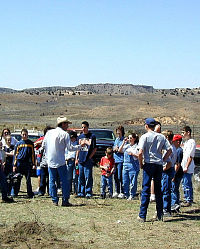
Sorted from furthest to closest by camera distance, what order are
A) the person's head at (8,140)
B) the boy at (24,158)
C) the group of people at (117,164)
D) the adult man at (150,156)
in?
the person's head at (8,140)
the boy at (24,158)
the group of people at (117,164)
the adult man at (150,156)

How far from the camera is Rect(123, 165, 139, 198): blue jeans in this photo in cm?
1189

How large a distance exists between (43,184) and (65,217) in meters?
3.15

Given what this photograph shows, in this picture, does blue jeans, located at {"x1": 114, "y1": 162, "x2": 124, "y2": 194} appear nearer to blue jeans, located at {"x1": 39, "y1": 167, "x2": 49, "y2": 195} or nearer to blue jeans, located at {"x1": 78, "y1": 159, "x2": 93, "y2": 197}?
blue jeans, located at {"x1": 78, "y1": 159, "x2": 93, "y2": 197}

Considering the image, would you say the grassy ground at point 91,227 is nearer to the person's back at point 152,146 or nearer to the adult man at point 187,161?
the adult man at point 187,161

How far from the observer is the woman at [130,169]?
11.9 m

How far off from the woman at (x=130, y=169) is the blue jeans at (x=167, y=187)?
2148 mm

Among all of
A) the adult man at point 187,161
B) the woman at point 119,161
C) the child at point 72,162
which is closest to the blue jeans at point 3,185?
the child at point 72,162

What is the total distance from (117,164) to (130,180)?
78 centimetres

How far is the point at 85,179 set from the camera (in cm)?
1211

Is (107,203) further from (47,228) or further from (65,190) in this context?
(47,228)

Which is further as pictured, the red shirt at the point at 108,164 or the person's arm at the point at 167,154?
the red shirt at the point at 108,164

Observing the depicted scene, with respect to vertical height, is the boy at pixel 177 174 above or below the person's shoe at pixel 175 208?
above

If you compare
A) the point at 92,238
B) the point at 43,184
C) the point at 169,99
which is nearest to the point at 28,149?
the point at 43,184

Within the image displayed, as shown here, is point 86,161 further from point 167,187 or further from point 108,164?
point 167,187
